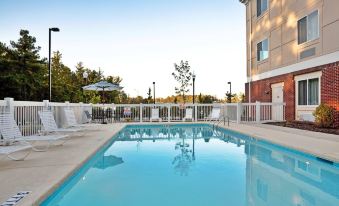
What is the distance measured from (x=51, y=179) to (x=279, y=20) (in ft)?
47.3

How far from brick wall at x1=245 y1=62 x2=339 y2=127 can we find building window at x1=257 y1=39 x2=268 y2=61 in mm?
1417

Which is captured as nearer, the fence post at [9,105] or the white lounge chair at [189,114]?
the fence post at [9,105]

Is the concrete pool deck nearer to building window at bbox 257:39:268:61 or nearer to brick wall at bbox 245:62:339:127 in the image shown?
brick wall at bbox 245:62:339:127

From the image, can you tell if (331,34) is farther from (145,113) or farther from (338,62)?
(145,113)

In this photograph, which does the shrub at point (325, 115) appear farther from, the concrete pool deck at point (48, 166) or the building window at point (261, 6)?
the building window at point (261, 6)

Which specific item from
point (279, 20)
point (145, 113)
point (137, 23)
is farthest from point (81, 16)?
point (279, 20)

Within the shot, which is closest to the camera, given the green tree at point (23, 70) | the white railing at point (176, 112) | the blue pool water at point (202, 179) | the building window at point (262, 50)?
the blue pool water at point (202, 179)

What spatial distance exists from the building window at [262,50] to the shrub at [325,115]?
22.4ft

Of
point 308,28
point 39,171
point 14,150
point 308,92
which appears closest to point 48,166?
point 39,171

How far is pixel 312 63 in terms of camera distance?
1231cm

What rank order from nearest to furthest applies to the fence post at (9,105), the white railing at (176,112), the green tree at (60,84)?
the fence post at (9,105) < the white railing at (176,112) < the green tree at (60,84)

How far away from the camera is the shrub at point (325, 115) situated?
10625 mm

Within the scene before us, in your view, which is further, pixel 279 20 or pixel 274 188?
pixel 279 20

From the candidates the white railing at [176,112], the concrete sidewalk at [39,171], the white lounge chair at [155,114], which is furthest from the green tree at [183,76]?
the concrete sidewalk at [39,171]
